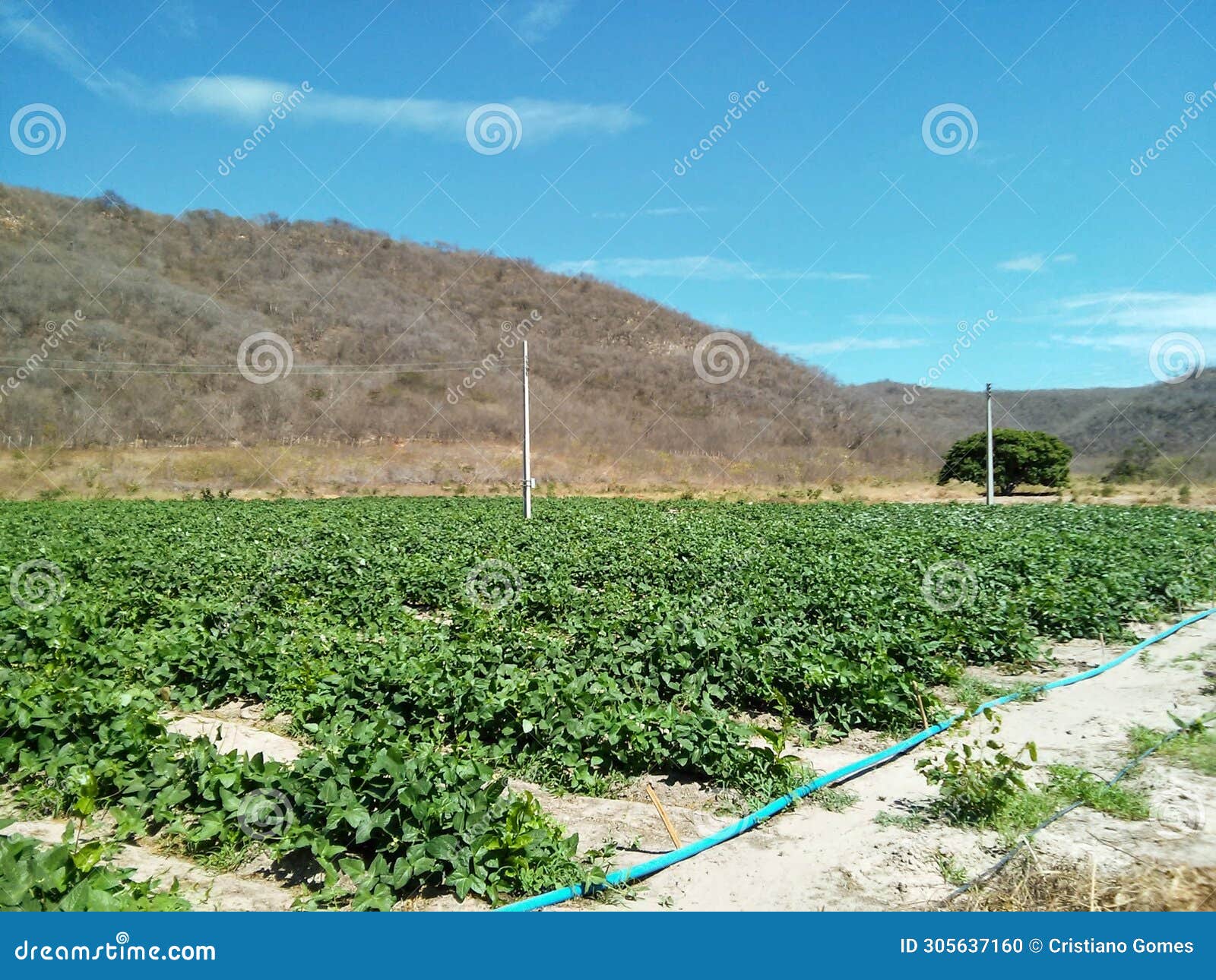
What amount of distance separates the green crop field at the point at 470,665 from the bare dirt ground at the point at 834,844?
7.7 inches

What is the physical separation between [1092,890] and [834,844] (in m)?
1.18

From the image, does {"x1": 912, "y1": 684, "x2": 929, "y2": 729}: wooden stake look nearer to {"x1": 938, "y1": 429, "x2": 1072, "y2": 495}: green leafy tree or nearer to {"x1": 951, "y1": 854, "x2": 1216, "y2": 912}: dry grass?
{"x1": 951, "y1": 854, "x2": 1216, "y2": 912}: dry grass

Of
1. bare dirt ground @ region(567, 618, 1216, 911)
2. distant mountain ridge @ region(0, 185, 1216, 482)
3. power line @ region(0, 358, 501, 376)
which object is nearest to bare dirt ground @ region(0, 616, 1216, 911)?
bare dirt ground @ region(567, 618, 1216, 911)

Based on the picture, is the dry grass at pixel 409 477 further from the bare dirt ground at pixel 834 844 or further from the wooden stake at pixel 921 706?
the bare dirt ground at pixel 834 844

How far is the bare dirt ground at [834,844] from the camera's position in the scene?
12.0 ft

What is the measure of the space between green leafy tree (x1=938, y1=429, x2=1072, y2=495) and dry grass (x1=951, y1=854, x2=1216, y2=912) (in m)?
36.3

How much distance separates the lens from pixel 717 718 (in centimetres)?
510

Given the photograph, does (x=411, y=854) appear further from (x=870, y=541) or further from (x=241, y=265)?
(x=241, y=265)

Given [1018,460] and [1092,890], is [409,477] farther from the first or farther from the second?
[1092,890]

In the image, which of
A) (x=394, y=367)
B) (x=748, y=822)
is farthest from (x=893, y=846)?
(x=394, y=367)

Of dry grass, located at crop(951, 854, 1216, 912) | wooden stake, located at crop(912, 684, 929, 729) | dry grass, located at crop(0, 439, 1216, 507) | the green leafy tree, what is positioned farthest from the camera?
the green leafy tree

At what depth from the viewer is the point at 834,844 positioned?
418 centimetres

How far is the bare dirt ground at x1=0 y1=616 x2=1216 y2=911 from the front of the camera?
12.0 feet
